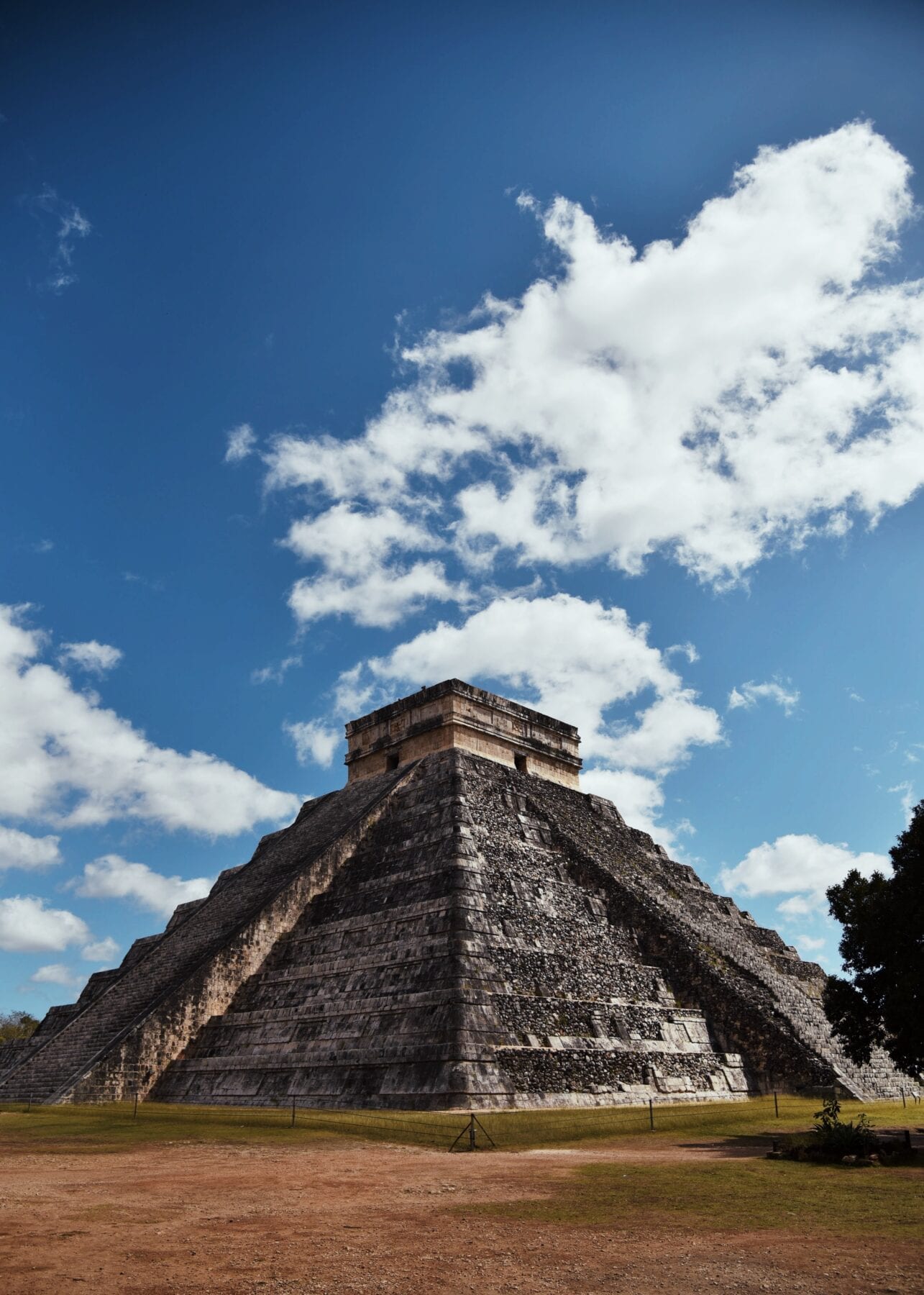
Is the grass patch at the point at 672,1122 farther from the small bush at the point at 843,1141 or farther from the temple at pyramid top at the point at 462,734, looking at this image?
the temple at pyramid top at the point at 462,734

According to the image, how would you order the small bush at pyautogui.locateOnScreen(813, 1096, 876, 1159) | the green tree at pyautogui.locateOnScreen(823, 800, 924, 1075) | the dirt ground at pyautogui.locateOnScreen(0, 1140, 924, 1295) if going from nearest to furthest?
the dirt ground at pyautogui.locateOnScreen(0, 1140, 924, 1295), the small bush at pyautogui.locateOnScreen(813, 1096, 876, 1159), the green tree at pyautogui.locateOnScreen(823, 800, 924, 1075)

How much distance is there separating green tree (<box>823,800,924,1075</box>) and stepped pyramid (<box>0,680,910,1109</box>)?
4.01 meters

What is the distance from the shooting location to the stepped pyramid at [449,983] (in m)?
14.2

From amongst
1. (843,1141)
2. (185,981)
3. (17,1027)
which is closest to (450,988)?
(843,1141)

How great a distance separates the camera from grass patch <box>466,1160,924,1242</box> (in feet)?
23.0

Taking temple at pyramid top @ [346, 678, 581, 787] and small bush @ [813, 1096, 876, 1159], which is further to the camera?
temple at pyramid top @ [346, 678, 581, 787]

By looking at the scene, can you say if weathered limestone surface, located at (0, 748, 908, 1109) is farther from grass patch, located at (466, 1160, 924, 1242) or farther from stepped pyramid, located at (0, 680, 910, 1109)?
grass patch, located at (466, 1160, 924, 1242)

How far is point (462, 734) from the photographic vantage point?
78.5 feet

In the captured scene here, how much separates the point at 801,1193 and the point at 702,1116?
6.21m

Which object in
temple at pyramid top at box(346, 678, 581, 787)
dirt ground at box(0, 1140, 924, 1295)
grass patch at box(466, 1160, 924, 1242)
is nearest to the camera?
dirt ground at box(0, 1140, 924, 1295)

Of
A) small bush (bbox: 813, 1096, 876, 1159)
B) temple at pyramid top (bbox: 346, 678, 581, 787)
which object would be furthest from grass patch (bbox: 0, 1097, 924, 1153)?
temple at pyramid top (bbox: 346, 678, 581, 787)

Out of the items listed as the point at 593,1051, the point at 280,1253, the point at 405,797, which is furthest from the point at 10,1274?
the point at 405,797

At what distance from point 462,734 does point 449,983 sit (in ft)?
33.1

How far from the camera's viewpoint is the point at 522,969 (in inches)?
611
